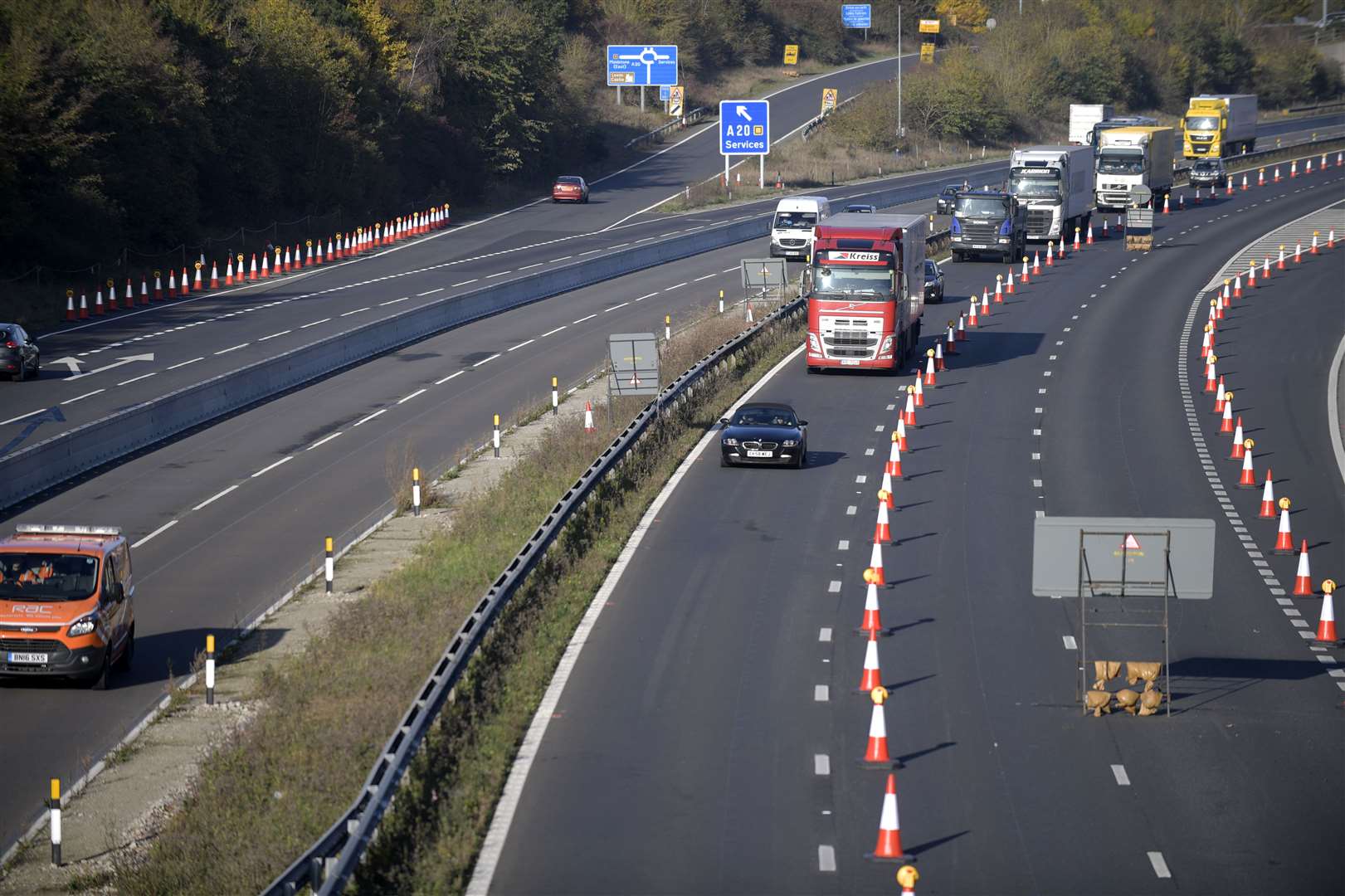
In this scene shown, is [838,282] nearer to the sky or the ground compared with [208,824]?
nearer to the sky

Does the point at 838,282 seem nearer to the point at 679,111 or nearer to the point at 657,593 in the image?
the point at 657,593

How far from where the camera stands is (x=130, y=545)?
25.6m

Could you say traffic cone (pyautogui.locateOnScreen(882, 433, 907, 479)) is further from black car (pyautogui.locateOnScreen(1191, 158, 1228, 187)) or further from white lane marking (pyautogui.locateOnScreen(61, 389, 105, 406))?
black car (pyautogui.locateOnScreen(1191, 158, 1228, 187))

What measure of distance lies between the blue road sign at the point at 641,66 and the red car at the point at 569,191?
779 inches

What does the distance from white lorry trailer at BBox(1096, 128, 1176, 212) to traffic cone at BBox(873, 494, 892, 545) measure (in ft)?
176

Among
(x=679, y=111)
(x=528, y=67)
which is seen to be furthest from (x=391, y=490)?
(x=679, y=111)

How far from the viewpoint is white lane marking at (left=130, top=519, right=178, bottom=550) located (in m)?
25.5

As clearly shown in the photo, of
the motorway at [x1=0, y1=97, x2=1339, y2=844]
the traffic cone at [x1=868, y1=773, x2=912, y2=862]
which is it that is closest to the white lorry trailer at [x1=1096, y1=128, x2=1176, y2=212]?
the motorway at [x1=0, y1=97, x2=1339, y2=844]

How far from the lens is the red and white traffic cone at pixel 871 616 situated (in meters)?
19.2

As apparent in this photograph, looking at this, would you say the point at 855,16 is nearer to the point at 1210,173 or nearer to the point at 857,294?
the point at 1210,173

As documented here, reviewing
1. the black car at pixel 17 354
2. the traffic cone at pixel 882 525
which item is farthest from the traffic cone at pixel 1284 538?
the black car at pixel 17 354

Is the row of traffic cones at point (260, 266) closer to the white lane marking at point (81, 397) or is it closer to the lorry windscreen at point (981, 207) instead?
the white lane marking at point (81, 397)

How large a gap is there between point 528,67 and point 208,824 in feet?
275

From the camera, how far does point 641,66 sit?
103 meters
